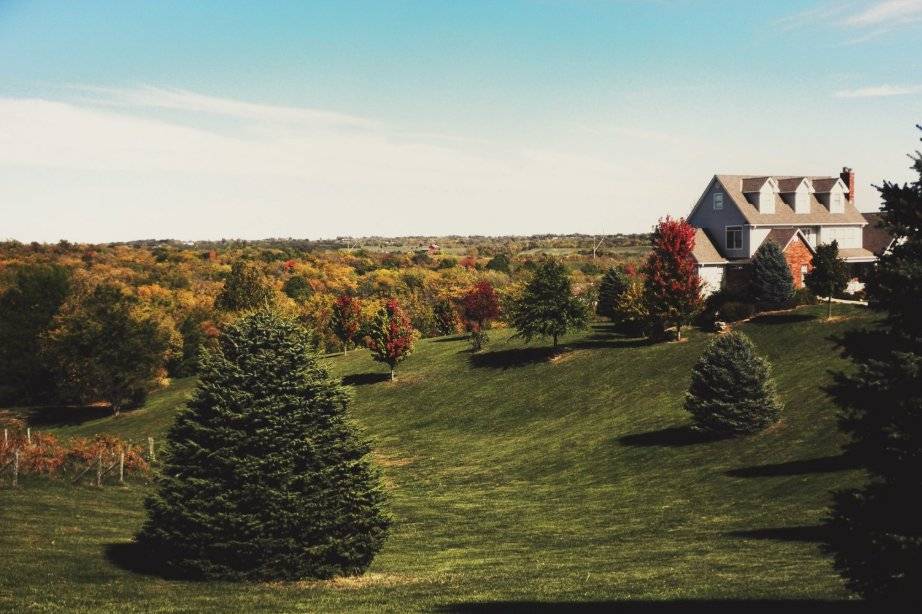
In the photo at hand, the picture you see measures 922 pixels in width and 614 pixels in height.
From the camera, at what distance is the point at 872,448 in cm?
1368

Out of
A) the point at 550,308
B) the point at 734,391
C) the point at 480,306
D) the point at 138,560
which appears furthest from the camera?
the point at 480,306

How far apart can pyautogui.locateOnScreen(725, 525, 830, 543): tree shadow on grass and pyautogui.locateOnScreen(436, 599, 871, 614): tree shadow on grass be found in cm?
895

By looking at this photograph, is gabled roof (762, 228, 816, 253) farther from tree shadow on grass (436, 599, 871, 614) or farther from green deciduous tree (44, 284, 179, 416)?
green deciduous tree (44, 284, 179, 416)

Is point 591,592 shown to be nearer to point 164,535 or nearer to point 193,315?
point 164,535

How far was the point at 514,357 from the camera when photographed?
65.3 m

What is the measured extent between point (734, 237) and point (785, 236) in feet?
13.4

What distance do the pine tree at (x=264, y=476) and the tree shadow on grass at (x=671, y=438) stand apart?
889 inches

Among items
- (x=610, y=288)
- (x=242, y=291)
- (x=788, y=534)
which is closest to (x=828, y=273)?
(x=610, y=288)

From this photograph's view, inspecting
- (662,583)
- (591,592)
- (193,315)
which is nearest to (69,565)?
(591,592)

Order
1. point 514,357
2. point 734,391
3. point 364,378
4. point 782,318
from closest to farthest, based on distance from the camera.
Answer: point 734,391
point 782,318
point 514,357
point 364,378

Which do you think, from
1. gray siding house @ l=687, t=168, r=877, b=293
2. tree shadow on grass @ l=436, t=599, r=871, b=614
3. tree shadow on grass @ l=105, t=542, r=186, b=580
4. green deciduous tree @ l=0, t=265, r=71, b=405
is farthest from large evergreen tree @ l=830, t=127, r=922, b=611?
green deciduous tree @ l=0, t=265, r=71, b=405

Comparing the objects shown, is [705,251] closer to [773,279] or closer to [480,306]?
[773,279]

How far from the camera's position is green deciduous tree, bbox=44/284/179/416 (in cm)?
7356

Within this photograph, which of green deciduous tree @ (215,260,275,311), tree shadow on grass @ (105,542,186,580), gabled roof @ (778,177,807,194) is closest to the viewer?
tree shadow on grass @ (105,542,186,580)
